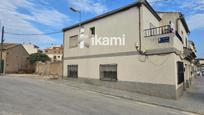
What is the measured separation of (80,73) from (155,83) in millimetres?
8370

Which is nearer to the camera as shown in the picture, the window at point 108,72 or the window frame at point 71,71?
the window at point 108,72

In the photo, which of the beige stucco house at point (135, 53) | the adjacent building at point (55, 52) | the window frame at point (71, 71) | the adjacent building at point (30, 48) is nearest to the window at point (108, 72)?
the beige stucco house at point (135, 53)

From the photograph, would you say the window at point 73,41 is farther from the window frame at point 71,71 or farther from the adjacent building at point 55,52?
the adjacent building at point 55,52

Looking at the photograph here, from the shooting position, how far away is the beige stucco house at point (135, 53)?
13.1m

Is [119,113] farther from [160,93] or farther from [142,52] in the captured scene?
[142,52]

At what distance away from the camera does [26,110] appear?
25.2 feet

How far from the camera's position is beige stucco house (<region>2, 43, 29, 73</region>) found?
4019cm

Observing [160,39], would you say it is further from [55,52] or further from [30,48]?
[55,52]

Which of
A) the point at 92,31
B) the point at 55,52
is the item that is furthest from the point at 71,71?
the point at 55,52

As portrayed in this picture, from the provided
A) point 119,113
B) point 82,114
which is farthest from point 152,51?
point 82,114

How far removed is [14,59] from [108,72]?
102 feet

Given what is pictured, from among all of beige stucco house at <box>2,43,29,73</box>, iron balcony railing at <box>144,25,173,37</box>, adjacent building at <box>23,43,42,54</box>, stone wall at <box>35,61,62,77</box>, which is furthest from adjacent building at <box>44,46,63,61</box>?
iron balcony railing at <box>144,25,173,37</box>

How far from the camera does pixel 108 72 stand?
16.9 metres

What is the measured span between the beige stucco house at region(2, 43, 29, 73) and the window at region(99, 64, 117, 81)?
28153 millimetres
